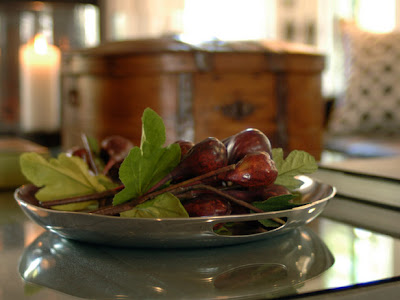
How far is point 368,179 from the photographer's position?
0.53m

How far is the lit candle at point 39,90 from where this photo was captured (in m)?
1.43

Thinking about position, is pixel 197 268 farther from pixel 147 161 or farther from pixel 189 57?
pixel 189 57

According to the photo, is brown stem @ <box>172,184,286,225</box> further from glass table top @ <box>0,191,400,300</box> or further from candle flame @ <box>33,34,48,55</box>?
candle flame @ <box>33,34,48,55</box>

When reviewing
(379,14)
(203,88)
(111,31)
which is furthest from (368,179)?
(379,14)

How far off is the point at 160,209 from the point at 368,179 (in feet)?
0.93

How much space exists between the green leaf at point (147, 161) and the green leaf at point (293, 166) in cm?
9

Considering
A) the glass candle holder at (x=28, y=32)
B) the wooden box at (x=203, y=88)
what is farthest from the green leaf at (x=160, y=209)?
the glass candle holder at (x=28, y=32)

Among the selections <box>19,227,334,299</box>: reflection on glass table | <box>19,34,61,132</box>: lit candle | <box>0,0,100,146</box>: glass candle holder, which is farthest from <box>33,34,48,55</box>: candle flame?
<box>19,227,334,299</box>: reflection on glass table

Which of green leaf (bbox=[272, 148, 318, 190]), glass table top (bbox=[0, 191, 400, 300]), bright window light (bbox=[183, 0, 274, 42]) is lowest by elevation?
glass table top (bbox=[0, 191, 400, 300])

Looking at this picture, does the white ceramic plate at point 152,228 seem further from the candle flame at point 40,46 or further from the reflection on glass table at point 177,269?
the candle flame at point 40,46

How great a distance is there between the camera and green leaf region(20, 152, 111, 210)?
0.39 meters

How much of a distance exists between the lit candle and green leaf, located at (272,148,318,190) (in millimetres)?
1159

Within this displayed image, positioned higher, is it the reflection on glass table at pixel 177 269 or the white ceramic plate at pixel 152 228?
the white ceramic plate at pixel 152 228

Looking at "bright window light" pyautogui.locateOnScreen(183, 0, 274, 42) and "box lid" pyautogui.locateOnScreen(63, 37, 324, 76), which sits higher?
"bright window light" pyautogui.locateOnScreen(183, 0, 274, 42)
